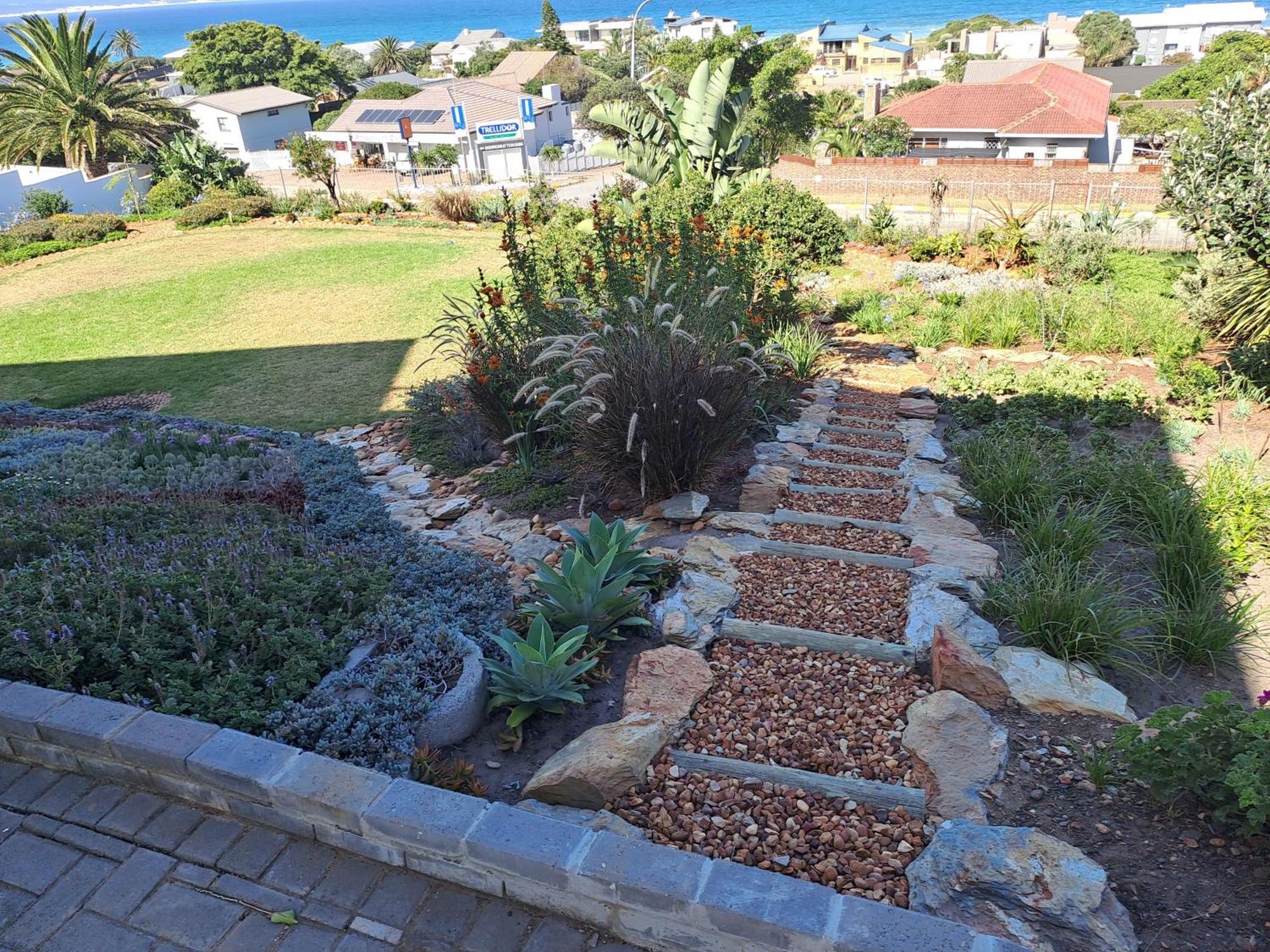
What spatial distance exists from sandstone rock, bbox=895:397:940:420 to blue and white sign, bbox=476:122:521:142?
35888mm

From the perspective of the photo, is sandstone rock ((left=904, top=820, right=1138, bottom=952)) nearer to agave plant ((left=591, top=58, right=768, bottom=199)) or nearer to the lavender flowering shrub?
the lavender flowering shrub

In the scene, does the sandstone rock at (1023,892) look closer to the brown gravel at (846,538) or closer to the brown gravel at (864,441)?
the brown gravel at (846,538)

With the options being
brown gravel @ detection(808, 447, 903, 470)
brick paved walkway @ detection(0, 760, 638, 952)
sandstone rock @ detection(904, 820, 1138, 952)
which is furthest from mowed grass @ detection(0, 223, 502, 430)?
sandstone rock @ detection(904, 820, 1138, 952)

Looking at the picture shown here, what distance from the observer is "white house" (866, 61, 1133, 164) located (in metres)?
38.3

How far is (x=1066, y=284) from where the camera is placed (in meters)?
10.6

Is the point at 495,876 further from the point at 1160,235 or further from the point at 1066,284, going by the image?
the point at 1160,235

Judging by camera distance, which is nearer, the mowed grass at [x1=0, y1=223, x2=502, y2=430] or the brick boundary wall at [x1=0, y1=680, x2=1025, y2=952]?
the brick boundary wall at [x1=0, y1=680, x2=1025, y2=952]

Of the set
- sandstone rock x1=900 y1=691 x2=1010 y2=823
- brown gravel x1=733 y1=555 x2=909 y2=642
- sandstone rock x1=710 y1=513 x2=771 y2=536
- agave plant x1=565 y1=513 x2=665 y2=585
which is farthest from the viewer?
sandstone rock x1=710 y1=513 x2=771 y2=536

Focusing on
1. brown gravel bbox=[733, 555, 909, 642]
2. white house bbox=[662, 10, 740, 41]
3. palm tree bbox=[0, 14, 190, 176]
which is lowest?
brown gravel bbox=[733, 555, 909, 642]

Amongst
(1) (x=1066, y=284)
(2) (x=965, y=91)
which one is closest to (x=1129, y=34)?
(2) (x=965, y=91)

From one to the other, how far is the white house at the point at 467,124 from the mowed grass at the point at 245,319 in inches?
866

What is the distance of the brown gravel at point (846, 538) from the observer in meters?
4.52

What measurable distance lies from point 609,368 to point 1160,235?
51.6 feet

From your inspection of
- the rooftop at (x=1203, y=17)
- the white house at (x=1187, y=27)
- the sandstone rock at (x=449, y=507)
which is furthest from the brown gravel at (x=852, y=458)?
the rooftop at (x=1203, y=17)
